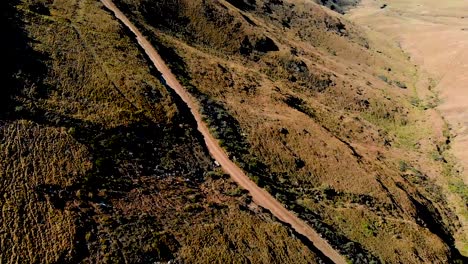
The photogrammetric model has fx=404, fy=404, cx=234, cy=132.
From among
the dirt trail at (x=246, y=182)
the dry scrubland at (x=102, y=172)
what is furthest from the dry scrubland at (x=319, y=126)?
the dry scrubland at (x=102, y=172)

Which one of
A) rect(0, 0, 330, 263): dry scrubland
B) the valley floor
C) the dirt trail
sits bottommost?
the valley floor

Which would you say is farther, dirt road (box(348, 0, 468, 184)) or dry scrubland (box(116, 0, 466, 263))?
dirt road (box(348, 0, 468, 184))

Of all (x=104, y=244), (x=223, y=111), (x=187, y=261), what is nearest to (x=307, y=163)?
(x=223, y=111)

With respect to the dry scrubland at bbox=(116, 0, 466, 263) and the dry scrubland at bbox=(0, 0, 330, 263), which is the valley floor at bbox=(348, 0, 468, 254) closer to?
the dry scrubland at bbox=(116, 0, 466, 263)

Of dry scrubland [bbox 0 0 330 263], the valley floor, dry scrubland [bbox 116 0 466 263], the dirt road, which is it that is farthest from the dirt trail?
the dirt road

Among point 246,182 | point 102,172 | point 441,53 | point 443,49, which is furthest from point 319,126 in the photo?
point 443,49

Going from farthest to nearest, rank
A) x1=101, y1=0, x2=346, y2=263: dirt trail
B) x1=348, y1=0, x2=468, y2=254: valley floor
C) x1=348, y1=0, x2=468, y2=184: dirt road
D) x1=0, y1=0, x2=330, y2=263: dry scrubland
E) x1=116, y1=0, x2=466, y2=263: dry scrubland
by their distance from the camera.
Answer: x1=348, y1=0, x2=468, y2=184: dirt road
x1=348, y1=0, x2=468, y2=254: valley floor
x1=116, y1=0, x2=466, y2=263: dry scrubland
x1=101, y1=0, x2=346, y2=263: dirt trail
x1=0, y1=0, x2=330, y2=263: dry scrubland

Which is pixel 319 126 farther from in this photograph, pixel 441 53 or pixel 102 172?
pixel 441 53

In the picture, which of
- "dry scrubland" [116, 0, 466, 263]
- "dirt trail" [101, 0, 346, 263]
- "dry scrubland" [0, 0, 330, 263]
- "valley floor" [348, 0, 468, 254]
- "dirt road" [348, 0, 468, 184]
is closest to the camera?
"dry scrubland" [0, 0, 330, 263]
